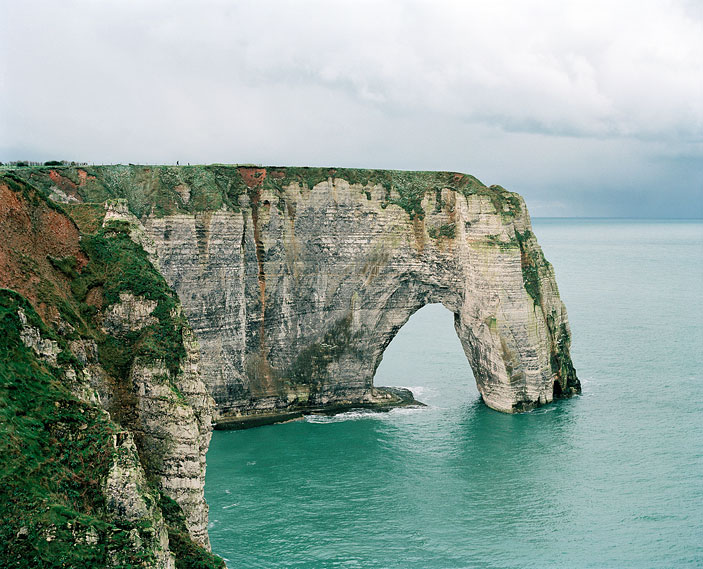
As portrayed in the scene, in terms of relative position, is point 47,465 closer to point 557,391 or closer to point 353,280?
point 353,280

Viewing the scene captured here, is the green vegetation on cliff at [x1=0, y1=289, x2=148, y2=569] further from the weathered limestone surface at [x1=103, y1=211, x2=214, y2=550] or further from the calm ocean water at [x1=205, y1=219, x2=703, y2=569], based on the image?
the calm ocean water at [x1=205, y1=219, x2=703, y2=569]

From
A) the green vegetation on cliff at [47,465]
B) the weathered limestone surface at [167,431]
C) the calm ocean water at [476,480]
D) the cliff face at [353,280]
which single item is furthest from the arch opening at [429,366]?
the green vegetation on cliff at [47,465]

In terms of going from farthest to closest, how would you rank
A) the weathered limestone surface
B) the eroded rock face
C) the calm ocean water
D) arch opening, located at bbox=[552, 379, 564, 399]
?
arch opening, located at bbox=[552, 379, 564, 399] → the eroded rock face → the calm ocean water → the weathered limestone surface

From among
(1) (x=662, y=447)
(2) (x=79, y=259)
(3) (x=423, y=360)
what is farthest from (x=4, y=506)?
(3) (x=423, y=360)

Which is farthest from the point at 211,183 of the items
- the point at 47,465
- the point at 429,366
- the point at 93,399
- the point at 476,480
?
the point at 47,465

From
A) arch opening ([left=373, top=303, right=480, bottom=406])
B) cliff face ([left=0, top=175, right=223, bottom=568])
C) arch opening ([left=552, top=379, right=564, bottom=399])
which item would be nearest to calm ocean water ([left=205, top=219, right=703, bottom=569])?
arch opening ([left=373, top=303, right=480, bottom=406])

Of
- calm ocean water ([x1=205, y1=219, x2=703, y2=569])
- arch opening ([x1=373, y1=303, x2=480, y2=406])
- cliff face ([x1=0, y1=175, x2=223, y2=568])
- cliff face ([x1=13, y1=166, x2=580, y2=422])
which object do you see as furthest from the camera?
arch opening ([x1=373, y1=303, x2=480, y2=406])
